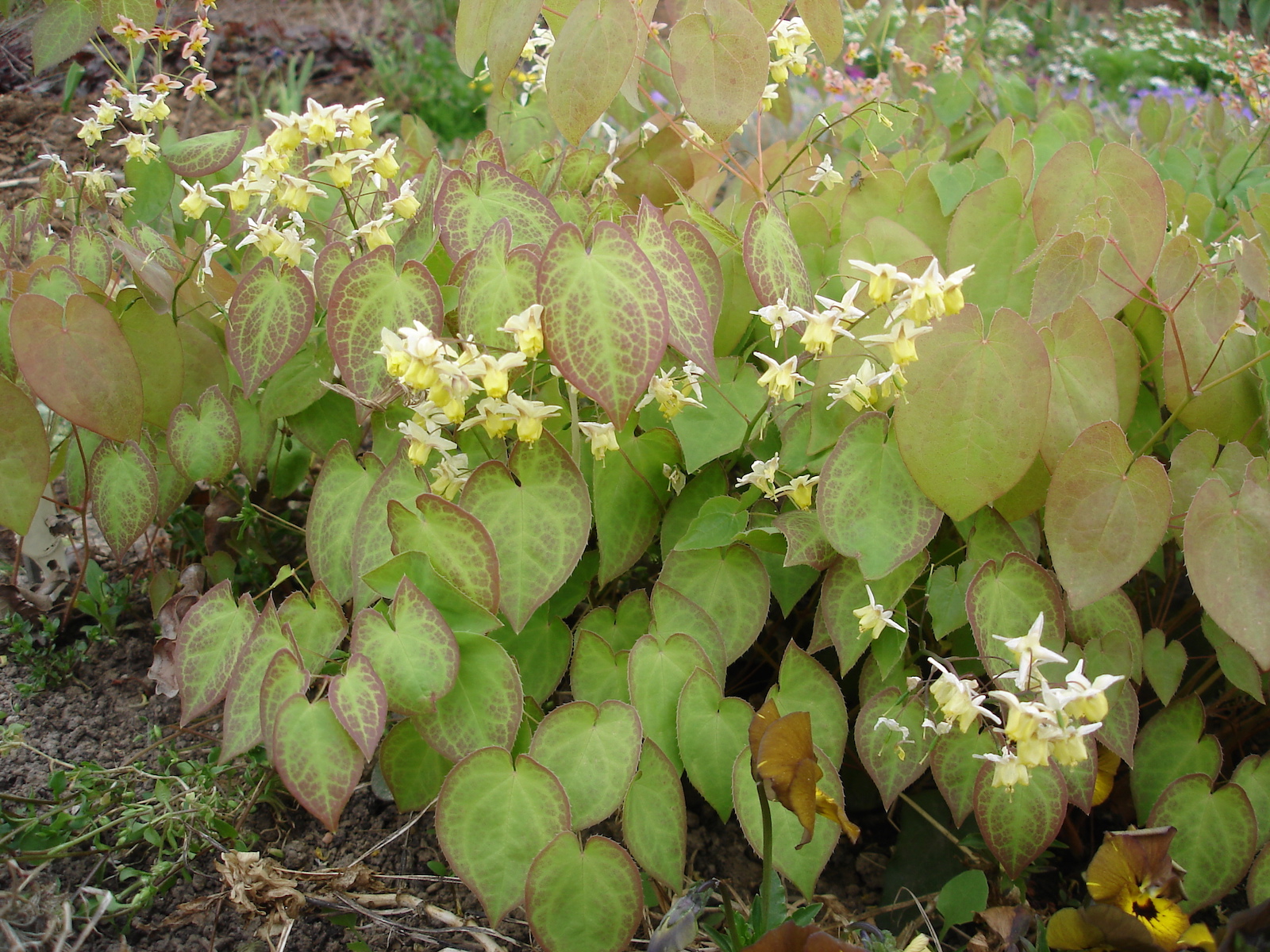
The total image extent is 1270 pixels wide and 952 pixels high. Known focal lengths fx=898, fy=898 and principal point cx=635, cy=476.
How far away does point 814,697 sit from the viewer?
3.99ft

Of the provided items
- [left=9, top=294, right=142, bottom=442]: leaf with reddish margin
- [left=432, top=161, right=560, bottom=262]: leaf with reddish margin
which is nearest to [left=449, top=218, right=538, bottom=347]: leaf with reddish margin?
[left=432, top=161, right=560, bottom=262]: leaf with reddish margin

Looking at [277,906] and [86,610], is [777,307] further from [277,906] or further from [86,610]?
[86,610]

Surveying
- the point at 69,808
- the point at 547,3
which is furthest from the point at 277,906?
the point at 547,3

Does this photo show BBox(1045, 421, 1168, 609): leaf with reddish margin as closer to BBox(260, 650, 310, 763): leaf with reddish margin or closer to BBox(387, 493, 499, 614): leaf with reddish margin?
BBox(387, 493, 499, 614): leaf with reddish margin

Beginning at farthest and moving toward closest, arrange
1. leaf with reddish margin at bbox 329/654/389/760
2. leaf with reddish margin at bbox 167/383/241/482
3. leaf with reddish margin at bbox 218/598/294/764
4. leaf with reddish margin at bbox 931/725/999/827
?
leaf with reddish margin at bbox 167/383/241/482, leaf with reddish margin at bbox 931/725/999/827, leaf with reddish margin at bbox 218/598/294/764, leaf with reddish margin at bbox 329/654/389/760

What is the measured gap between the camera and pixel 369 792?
4.60ft

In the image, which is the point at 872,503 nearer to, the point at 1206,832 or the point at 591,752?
the point at 591,752

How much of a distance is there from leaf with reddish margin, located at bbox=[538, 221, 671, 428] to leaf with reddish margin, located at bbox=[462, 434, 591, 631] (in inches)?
6.4

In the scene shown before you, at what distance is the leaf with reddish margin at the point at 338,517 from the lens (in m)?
1.22

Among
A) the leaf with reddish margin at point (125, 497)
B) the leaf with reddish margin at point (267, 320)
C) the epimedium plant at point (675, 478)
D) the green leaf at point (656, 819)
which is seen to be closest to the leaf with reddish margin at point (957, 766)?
the epimedium plant at point (675, 478)

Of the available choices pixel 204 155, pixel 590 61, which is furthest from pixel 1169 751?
pixel 204 155

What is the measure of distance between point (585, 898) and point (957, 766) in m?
0.51

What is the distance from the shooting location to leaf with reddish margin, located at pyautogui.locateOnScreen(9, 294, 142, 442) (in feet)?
3.79

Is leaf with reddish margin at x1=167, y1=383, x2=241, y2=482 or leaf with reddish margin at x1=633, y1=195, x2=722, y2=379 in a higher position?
leaf with reddish margin at x1=633, y1=195, x2=722, y2=379
